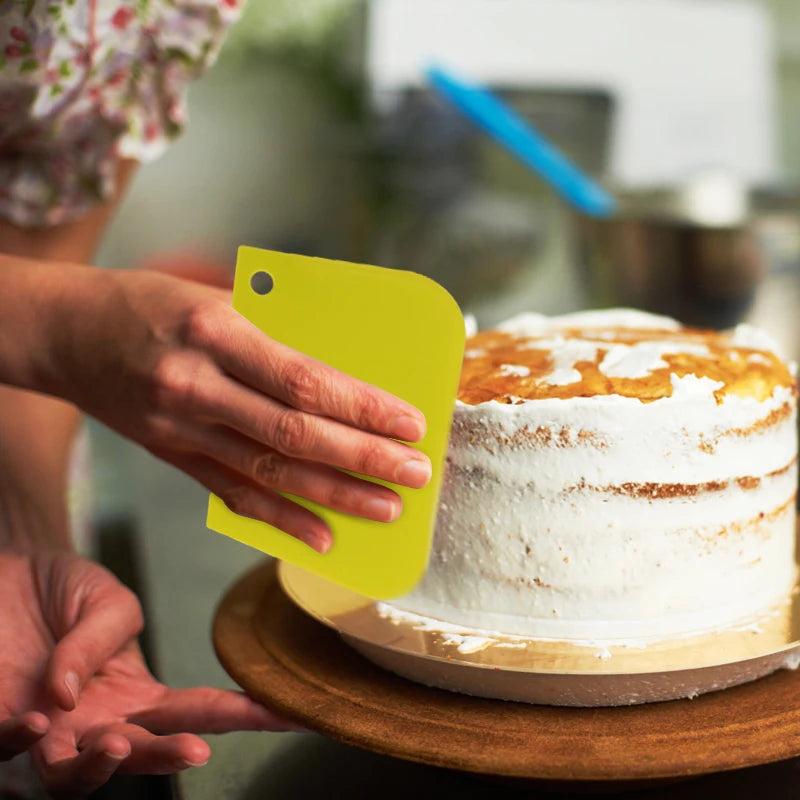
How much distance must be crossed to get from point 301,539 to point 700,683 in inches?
12.0

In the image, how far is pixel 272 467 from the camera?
0.67 meters

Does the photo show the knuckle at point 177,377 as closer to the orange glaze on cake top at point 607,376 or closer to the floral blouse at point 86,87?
the orange glaze on cake top at point 607,376

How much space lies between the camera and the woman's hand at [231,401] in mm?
631

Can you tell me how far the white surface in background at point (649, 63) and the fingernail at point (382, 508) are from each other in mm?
1523

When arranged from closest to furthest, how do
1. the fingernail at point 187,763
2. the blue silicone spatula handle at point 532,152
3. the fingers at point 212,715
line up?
the fingernail at point 187,763, the fingers at point 212,715, the blue silicone spatula handle at point 532,152

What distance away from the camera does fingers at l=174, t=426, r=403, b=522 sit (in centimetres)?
66

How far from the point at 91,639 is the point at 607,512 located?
41cm

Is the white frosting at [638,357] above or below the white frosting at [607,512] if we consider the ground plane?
above

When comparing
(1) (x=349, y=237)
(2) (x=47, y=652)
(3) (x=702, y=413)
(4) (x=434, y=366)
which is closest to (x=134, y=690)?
(2) (x=47, y=652)

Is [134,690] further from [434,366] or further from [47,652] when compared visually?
[434,366]

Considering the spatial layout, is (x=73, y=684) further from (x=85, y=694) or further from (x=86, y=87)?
(x=86, y=87)

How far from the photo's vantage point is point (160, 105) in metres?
1.18

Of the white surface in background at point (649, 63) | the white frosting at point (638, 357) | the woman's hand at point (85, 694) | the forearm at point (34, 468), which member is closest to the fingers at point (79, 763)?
the woman's hand at point (85, 694)

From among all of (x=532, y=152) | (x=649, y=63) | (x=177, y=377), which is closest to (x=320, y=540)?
(x=177, y=377)
